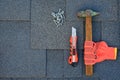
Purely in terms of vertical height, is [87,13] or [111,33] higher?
[87,13]

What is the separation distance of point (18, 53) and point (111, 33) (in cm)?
57

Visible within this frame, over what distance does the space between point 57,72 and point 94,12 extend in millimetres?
416

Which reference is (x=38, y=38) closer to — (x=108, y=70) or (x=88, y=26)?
(x=88, y=26)

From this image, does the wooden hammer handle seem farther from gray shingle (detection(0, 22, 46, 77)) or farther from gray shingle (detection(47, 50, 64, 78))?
→ gray shingle (detection(0, 22, 46, 77))

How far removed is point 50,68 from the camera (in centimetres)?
176

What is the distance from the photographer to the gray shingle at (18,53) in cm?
175

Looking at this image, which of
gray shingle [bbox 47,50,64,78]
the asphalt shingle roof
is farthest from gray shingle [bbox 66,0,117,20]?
gray shingle [bbox 47,50,64,78]

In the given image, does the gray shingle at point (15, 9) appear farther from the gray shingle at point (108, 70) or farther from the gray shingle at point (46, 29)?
the gray shingle at point (108, 70)

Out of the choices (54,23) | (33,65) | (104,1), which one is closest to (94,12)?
(104,1)

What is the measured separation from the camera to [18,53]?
175cm

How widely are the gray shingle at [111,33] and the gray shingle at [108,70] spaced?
10cm

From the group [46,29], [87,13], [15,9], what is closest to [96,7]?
[87,13]

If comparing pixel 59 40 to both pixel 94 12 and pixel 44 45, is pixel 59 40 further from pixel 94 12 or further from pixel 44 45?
pixel 94 12

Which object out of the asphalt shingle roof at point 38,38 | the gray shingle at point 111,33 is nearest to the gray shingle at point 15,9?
the asphalt shingle roof at point 38,38
